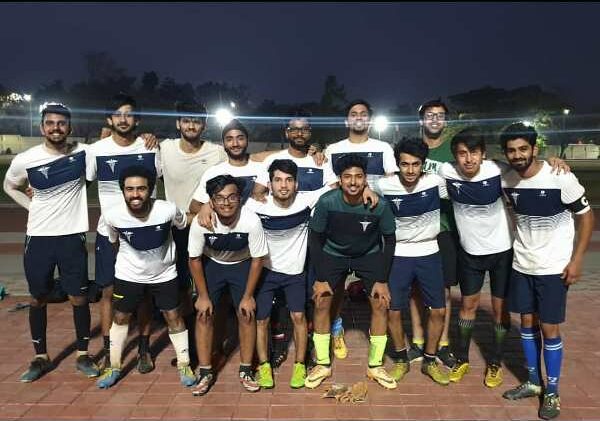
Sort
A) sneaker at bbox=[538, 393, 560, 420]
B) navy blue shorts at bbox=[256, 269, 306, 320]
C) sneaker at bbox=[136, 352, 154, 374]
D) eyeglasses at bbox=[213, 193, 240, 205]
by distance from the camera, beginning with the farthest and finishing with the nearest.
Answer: sneaker at bbox=[136, 352, 154, 374] → navy blue shorts at bbox=[256, 269, 306, 320] → eyeglasses at bbox=[213, 193, 240, 205] → sneaker at bbox=[538, 393, 560, 420]

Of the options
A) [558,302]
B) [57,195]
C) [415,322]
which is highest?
[57,195]

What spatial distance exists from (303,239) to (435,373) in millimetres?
1547

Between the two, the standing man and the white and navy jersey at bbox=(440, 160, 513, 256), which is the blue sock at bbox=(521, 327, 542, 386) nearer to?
the white and navy jersey at bbox=(440, 160, 513, 256)

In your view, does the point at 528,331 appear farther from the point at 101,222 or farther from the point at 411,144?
the point at 101,222

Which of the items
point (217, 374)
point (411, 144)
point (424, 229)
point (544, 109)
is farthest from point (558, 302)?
point (544, 109)

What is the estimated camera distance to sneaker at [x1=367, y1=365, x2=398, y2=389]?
414cm

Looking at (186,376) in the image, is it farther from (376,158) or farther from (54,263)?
(376,158)

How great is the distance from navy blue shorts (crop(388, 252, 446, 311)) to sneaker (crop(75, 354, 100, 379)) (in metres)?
2.57

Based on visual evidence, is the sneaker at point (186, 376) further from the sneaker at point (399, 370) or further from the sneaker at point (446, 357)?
the sneaker at point (446, 357)

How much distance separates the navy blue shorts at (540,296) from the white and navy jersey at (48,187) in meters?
3.59

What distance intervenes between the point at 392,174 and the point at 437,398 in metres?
1.85

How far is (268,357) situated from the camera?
4.38 meters

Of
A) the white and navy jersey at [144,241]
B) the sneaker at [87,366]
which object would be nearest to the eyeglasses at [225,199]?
the white and navy jersey at [144,241]

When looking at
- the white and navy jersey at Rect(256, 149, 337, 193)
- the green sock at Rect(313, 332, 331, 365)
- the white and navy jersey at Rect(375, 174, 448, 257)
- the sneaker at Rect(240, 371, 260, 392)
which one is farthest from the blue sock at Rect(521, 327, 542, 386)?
the sneaker at Rect(240, 371, 260, 392)
